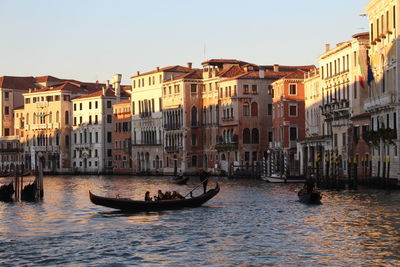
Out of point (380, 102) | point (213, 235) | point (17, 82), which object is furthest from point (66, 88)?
point (213, 235)

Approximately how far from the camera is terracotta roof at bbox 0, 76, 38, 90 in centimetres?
10812

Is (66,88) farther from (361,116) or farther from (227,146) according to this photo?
(361,116)

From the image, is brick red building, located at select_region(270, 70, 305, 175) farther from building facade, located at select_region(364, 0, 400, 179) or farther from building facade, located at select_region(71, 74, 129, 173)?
building facade, located at select_region(71, 74, 129, 173)

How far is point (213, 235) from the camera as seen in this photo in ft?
79.1

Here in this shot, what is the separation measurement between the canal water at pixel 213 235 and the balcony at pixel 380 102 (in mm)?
5950

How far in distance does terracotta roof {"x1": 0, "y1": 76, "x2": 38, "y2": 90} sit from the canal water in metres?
74.1

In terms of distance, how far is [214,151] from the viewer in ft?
250

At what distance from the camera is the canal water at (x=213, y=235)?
19844 mm

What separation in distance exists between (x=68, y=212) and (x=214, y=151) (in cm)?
4338

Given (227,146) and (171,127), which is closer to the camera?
(227,146)

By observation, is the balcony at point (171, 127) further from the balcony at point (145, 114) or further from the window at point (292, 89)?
the window at point (292, 89)

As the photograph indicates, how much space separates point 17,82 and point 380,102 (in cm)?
7428

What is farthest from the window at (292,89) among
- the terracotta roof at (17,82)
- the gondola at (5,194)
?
the terracotta roof at (17,82)

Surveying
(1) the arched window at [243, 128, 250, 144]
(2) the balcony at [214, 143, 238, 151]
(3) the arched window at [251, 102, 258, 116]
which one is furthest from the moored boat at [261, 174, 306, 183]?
(3) the arched window at [251, 102, 258, 116]
